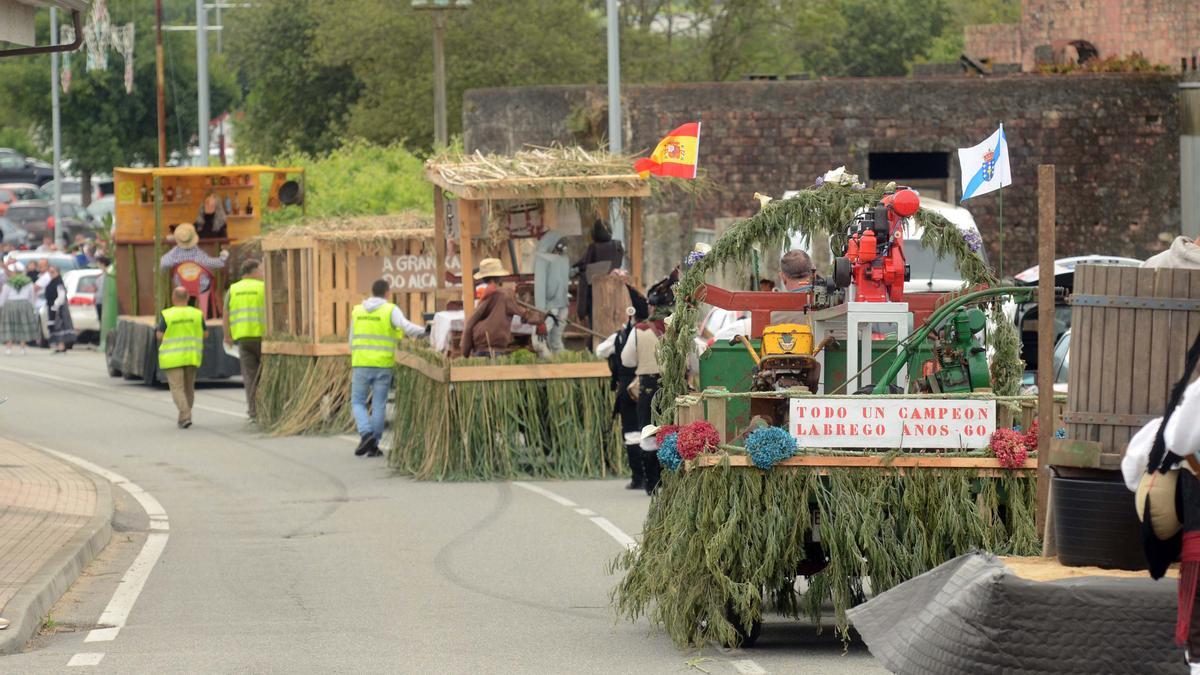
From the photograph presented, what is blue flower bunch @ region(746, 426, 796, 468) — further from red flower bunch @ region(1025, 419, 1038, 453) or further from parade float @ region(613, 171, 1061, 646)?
red flower bunch @ region(1025, 419, 1038, 453)

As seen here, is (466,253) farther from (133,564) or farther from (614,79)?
(614,79)

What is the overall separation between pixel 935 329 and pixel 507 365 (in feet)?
25.1

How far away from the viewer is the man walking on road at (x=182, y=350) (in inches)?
899

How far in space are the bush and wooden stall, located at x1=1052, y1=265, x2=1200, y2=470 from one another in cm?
2431

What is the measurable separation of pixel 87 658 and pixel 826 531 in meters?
3.49

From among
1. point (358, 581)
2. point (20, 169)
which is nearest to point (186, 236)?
point (358, 581)

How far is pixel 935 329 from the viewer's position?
34.3 feet

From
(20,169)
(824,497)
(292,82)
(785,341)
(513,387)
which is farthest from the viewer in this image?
(20,169)

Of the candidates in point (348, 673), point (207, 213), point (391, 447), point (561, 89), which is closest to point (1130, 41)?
point (561, 89)

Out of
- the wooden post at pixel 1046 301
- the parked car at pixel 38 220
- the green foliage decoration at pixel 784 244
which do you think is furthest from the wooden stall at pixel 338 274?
the parked car at pixel 38 220

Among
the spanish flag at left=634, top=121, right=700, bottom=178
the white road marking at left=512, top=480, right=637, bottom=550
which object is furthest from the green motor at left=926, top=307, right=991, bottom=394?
the spanish flag at left=634, top=121, right=700, bottom=178

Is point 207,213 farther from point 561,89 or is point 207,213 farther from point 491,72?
point 491,72

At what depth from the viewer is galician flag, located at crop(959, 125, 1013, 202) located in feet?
39.0

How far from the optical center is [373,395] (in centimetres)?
2008
